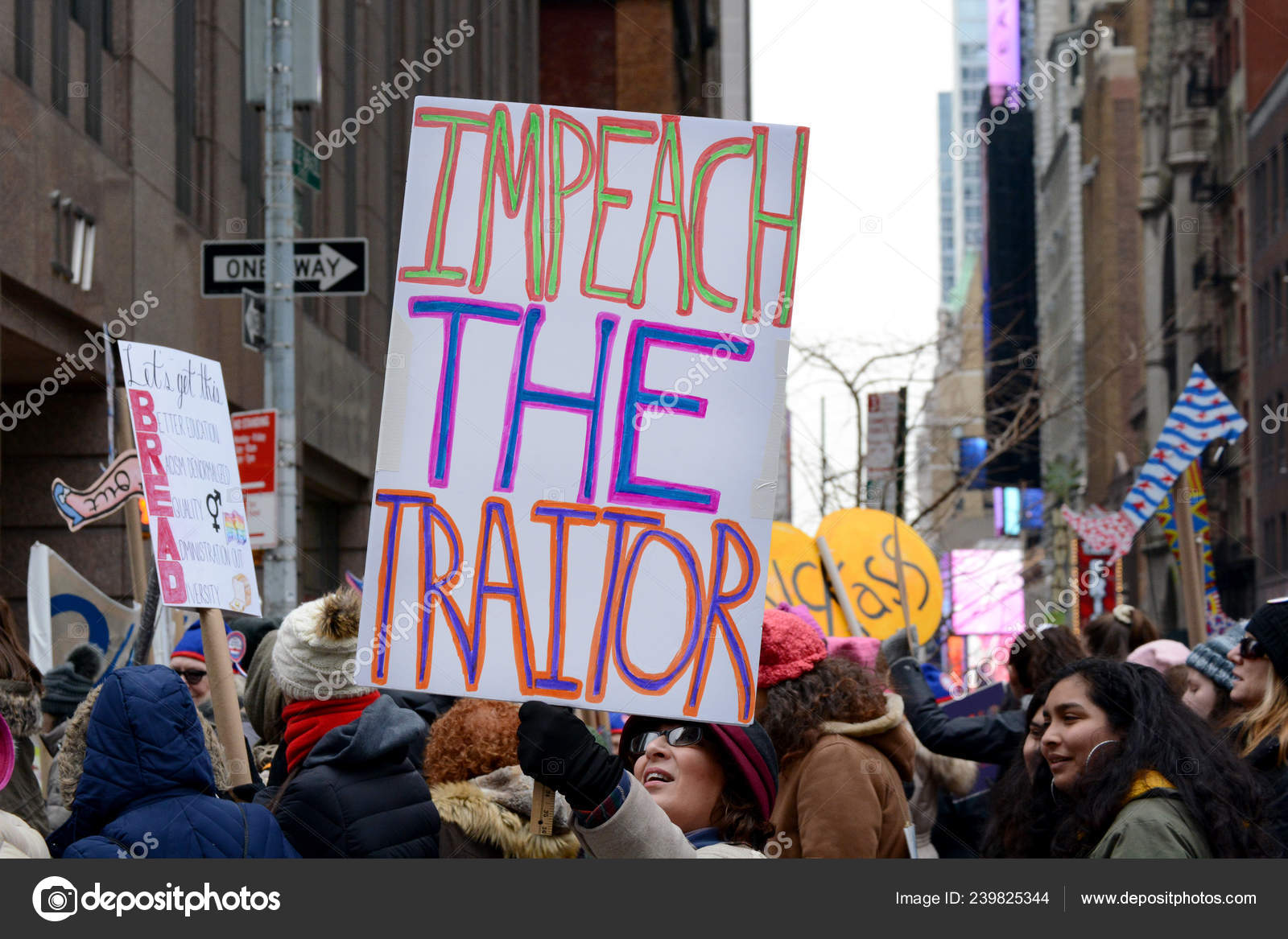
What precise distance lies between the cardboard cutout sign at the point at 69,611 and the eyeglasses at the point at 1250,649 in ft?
17.8

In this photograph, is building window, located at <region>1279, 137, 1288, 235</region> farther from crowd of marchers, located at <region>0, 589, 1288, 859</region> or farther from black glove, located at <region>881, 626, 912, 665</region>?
crowd of marchers, located at <region>0, 589, 1288, 859</region>

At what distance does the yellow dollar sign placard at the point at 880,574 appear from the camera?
1067cm

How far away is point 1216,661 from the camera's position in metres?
5.30

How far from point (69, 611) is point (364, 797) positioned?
489cm

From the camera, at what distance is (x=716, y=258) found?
357 centimetres

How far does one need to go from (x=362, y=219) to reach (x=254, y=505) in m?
11.6

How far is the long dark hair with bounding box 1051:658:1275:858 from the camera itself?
3350 millimetres

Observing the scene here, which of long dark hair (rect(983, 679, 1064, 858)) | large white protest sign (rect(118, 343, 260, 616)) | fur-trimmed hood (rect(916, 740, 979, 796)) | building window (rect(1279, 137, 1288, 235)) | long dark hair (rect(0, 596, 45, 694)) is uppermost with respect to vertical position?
building window (rect(1279, 137, 1288, 235))

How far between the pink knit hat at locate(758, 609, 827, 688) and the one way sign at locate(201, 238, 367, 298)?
679 cm

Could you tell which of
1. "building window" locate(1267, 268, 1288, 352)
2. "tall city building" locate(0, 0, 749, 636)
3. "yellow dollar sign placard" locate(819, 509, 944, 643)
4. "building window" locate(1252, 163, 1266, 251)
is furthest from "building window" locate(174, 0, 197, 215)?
"building window" locate(1252, 163, 1266, 251)

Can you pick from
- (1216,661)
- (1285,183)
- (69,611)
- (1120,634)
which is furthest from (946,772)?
(1285,183)

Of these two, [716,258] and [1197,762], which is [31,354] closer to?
[716,258]

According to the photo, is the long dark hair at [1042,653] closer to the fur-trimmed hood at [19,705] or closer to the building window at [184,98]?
the fur-trimmed hood at [19,705]

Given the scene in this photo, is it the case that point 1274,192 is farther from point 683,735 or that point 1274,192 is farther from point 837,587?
point 683,735
